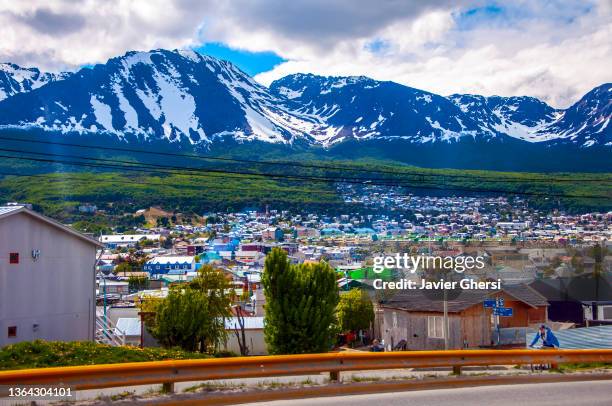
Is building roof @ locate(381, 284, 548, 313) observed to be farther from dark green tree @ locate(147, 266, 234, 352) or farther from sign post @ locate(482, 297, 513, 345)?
dark green tree @ locate(147, 266, 234, 352)

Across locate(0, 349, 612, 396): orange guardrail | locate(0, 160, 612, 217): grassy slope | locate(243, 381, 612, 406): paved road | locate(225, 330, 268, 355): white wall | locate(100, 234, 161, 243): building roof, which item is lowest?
locate(225, 330, 268, 355): white wall

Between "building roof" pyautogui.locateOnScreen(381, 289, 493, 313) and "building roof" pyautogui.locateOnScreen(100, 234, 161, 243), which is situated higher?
"building roof" pyautogui.locateOnScreen(100, 234, 161, 243)

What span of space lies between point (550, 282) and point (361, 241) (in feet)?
298

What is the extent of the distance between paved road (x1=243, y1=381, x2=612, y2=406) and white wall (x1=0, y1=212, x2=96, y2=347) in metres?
17.4

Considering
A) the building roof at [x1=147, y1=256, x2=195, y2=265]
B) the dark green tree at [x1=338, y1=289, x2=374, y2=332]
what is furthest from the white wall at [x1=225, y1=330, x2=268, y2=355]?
the building roof at [x1=147, y1=256, x2=195, y2=265]

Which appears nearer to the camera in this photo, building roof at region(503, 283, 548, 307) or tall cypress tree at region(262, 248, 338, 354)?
tall cypress tree at region(262, 248, 338, 354)

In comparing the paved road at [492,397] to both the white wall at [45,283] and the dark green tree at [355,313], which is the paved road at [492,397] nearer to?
the white wall at [45,283]

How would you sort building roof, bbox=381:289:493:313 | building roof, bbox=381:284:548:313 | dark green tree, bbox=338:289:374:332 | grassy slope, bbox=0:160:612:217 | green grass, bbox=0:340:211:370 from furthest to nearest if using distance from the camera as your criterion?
1. grassy slope, bbox=0:160:612:217
2. dark green tree, bbox=338:289:374:332
3. building roof, bbox=381:284:548:313
4. building roof, bbox=381:289:493:313
5. green grass, bbox=0:340:211:370

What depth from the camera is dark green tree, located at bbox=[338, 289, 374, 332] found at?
45.1 m

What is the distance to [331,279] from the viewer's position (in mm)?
23734

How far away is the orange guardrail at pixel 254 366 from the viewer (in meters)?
9.78

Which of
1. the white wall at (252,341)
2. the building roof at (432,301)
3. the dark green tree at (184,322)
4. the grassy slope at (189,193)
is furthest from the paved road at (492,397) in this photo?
the grassy slope at (189,193)

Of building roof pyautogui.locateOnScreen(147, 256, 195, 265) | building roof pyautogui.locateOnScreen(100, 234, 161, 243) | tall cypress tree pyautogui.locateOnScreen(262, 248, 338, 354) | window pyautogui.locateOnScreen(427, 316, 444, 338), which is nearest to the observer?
tall cypress tree pyautogui.locateOnScreen(262, 248, 338, 354)

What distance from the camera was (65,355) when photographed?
15312 mm
